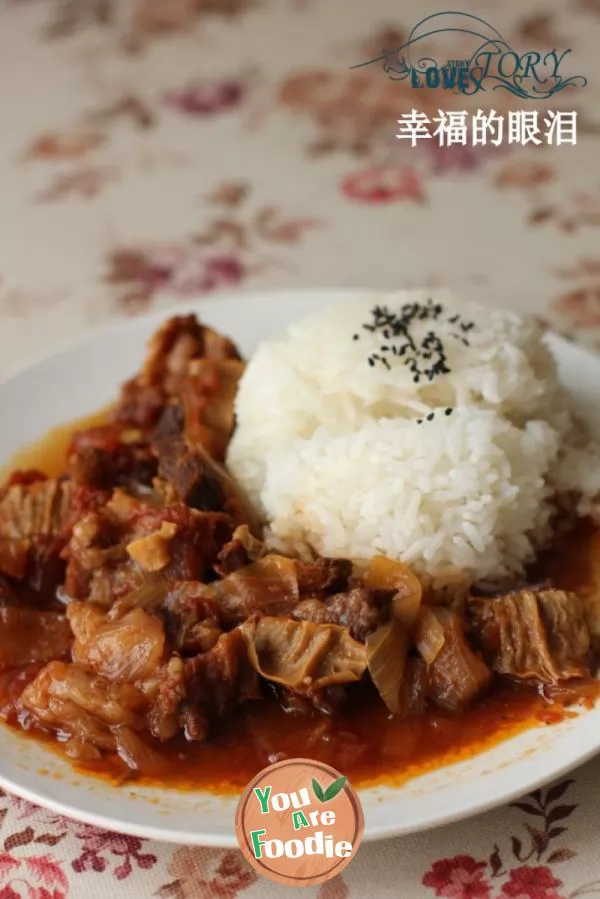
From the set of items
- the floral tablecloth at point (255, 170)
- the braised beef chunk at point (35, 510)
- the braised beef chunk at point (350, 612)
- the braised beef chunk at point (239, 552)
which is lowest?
the braised beef chunk at point (350, 612)

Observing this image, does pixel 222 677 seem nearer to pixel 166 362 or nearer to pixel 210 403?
pixel 210 403

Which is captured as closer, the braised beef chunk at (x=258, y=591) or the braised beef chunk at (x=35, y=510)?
the braised beef chunk at (x=258, y=591)

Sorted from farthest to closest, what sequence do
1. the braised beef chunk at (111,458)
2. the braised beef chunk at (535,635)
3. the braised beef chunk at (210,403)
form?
1. the braised beef chunk at (210,403)
2. the braised beef chunk at (111,458)
3. the braised beef chunk at (535,635)

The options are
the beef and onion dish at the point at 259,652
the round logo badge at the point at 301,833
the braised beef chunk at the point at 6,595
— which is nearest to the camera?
the round logo badge at the point at 301,833

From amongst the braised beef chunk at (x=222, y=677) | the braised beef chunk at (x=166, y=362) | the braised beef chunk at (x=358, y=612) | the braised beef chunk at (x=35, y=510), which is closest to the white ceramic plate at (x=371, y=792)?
the braised beef chunk at (x=222, y=677)

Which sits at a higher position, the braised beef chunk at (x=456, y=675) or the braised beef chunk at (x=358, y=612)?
the braised beef chunk at (x=358, y=612)

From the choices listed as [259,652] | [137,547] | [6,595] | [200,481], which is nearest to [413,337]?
[200,481]

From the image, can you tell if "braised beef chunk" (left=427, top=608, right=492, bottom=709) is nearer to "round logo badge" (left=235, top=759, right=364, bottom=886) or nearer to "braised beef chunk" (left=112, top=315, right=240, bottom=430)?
"round logo badge" (left=235, top=759, right=364, bottom=886)

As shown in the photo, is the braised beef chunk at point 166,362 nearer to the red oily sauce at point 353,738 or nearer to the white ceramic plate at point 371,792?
the red oily sauce at point 353,738
